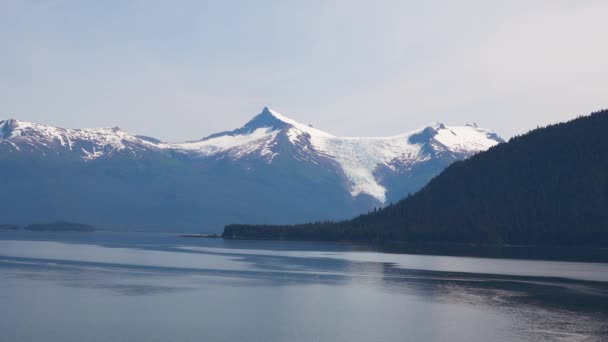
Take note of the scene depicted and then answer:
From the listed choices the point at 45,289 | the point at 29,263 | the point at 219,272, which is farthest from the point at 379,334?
the point at 29,263

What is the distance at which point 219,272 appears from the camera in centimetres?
14912

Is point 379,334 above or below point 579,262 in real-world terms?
below

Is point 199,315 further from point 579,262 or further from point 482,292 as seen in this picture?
point 579,262

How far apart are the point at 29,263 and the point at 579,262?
118 meters

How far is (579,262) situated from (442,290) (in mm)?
72992

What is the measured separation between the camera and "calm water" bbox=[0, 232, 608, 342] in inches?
3221

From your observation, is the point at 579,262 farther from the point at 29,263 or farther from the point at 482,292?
the point at 29,263

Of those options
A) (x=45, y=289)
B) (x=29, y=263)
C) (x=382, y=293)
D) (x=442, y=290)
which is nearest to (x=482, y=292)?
(x=442, y=290)

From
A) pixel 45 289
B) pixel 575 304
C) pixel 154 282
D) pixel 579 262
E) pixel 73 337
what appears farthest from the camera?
pixel 579 262

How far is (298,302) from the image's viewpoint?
10544 cm

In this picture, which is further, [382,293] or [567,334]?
[382,293]

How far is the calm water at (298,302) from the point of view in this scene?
8181cm

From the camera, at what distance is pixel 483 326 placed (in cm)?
8681

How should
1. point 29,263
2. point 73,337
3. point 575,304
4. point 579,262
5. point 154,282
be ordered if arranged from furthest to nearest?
Result: point 579,262 → point 29,263 → point 154,282 → point 575,304 → point 73,337
